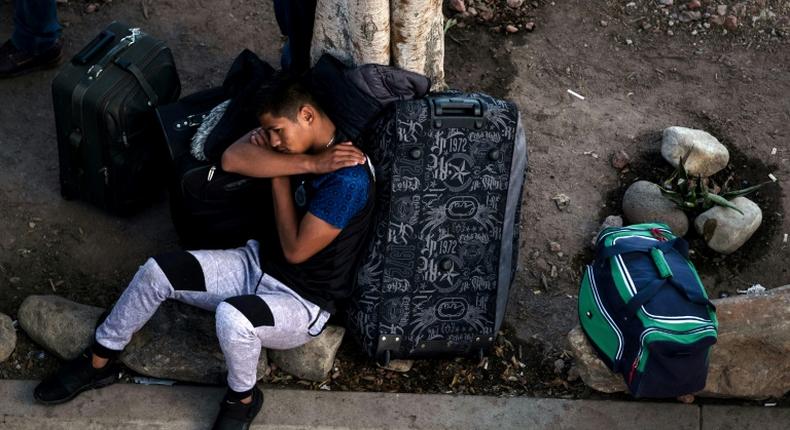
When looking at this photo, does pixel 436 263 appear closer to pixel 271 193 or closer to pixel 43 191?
pixel 271 193

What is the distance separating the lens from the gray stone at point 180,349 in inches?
182

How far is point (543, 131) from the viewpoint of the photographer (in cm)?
586

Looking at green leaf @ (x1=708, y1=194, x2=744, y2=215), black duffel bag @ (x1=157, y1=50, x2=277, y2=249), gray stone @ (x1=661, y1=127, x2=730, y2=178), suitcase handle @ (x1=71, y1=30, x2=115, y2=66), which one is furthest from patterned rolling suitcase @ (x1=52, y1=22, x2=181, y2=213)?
green leaf @ (x1=708, y1=194, x2=744, y2=215)

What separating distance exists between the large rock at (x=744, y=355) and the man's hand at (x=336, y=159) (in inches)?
49.8

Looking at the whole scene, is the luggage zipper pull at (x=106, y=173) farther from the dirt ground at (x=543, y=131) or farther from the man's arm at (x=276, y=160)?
the man's arm at (x=276, y=160)

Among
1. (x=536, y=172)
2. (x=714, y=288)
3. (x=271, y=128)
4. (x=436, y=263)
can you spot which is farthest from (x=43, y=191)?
(x=714, y=288)

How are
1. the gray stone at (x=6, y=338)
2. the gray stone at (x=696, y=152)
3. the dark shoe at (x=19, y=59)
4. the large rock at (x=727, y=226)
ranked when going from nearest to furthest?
the gray stone at (x=6, y=338), the large rock at (x=727, y=226), the gray stone at (x=696, y=152), the dark shoe at (x=19, y=59)

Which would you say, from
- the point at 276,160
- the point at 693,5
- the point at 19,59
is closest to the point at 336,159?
the point at 276,160

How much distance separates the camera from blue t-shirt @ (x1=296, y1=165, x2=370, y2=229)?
13.7 feet

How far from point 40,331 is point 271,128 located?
4.97 ft

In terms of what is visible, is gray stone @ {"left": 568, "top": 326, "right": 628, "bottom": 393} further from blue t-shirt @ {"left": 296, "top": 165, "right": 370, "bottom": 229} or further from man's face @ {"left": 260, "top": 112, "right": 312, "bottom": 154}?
man's face @ {"left": 260, "top": 112, "right": 312, "bottom": 154}

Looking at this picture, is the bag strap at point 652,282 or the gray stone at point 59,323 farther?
the gray stone at point 59,323

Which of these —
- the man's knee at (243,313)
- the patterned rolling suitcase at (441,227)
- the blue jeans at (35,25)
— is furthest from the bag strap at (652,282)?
the blue jeans at (35,25)

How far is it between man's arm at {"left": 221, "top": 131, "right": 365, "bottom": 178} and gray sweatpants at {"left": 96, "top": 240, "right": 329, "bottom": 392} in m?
0.41
